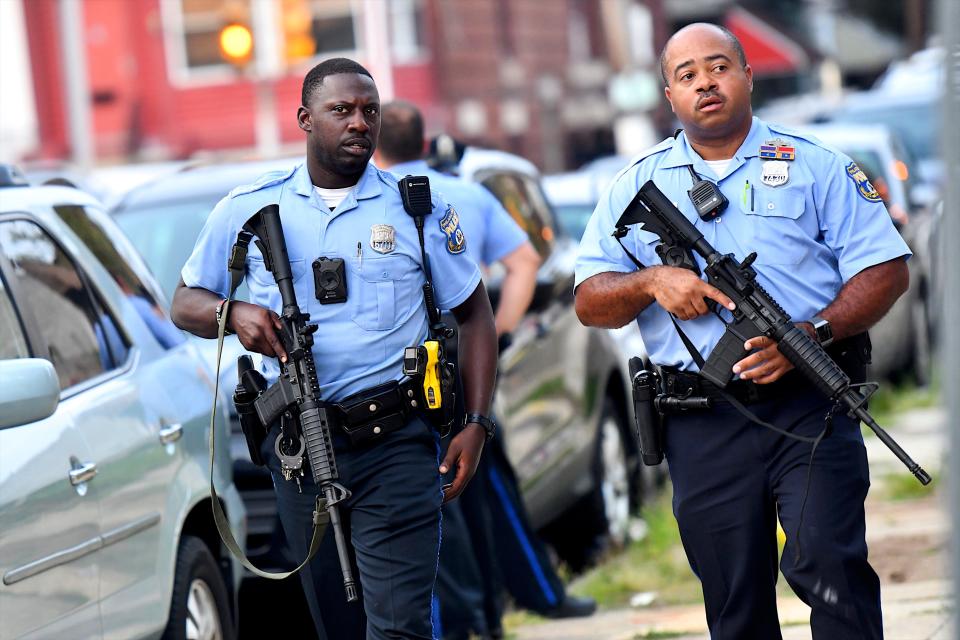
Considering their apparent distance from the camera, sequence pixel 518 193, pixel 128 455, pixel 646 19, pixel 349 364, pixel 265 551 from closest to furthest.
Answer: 1. pixel 349 364
2. pixel 128 455
3. pixel 265 551
4. pixel 518 193
5. pixel 646 19

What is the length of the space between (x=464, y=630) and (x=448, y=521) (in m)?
0.41

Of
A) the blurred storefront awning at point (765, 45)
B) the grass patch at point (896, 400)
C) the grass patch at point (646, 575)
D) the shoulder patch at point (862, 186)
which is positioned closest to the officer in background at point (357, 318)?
the shoulder patch at point (862, 186)

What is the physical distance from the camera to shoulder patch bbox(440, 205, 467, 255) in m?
4.55

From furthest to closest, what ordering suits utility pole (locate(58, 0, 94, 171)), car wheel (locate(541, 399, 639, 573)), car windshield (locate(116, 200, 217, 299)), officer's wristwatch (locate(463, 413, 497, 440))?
utility pole (locate(58, 0, 94, 171))
car wheel (locate(541, 399, 639, 573))
car windshield (locate(116, 200, 217, 299))
officer's wristwatch (locate(463, 413, 497, 440))

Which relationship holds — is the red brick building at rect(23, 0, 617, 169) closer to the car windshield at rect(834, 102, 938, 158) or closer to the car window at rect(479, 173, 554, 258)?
the car windshield at rect(834, 102, 938, 158)

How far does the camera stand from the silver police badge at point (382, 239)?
4395mm

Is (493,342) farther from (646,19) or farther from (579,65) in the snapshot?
(646,19)

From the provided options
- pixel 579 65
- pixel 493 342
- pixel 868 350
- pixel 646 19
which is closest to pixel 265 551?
pixel 493 342

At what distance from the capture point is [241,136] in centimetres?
2859

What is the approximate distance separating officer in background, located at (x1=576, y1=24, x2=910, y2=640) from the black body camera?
640 millimetres

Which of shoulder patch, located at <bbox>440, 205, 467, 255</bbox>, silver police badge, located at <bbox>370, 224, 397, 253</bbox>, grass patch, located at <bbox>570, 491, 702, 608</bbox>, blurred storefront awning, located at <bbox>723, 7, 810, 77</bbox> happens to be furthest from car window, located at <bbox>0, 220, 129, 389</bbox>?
blurred storefront awning, located at <bbox>723, 7, 810, 77</bbox>

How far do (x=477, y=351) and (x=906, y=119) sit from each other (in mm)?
12891

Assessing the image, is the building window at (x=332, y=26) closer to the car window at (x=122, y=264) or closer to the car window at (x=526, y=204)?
the car window at (x=526, y=204)

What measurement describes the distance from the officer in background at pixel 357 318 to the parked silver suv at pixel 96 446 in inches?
21.8
